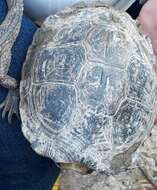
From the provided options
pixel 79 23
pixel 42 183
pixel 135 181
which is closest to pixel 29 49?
pixel 79 23

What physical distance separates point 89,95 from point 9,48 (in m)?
0.45

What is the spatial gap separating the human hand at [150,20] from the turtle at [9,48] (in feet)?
1.88

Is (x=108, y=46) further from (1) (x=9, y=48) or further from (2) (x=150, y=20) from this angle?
(2) (x=150, y=20)

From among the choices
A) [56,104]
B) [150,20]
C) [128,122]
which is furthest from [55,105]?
[150,20]

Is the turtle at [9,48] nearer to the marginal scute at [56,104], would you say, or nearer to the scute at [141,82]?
the marginal scute at [56,104]

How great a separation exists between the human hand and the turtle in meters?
0.57

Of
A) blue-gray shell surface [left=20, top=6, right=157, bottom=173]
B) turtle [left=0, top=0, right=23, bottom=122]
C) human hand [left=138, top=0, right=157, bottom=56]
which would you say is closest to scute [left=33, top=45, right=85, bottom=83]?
blue-gray shell surface [left=20, top=6, right=157, bottom=173]

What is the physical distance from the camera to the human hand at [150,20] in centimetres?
230

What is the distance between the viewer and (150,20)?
2.32 metres

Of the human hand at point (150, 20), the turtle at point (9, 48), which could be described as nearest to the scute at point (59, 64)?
the turtle at point (9, 48)

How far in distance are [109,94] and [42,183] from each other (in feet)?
2.08

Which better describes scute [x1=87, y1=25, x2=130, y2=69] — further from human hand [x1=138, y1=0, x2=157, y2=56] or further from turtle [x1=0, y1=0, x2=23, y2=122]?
human hand [x1=138, y1=0, x2=157, y2=56]

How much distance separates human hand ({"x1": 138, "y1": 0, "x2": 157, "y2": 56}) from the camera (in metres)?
2.30

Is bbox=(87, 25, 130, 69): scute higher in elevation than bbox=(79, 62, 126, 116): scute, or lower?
higher
